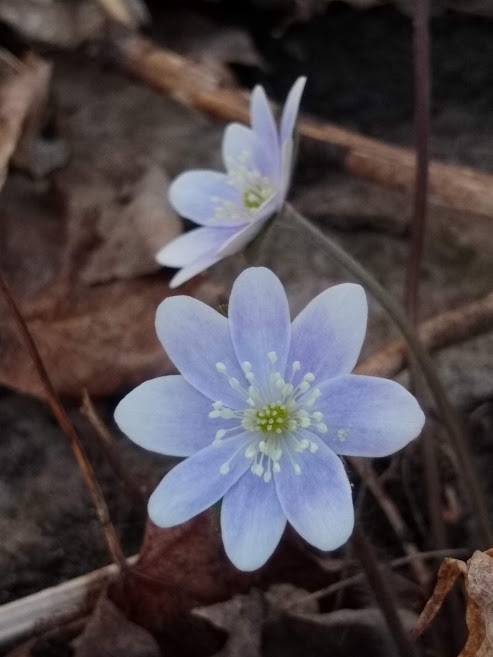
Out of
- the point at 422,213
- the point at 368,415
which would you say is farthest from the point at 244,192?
the point at 368,415

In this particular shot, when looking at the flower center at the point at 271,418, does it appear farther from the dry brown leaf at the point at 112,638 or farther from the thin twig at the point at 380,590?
the dry brown leaf at the point at 112,638

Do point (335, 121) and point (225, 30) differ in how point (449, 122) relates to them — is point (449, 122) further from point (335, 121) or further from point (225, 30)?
point (225, 30)

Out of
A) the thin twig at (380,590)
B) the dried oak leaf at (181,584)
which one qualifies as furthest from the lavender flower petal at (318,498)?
the dried oak leaf at (181,584)

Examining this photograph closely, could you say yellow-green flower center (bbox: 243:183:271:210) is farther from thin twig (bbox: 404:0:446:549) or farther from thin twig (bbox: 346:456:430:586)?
thin twig (bbox: 346:456:430:586)

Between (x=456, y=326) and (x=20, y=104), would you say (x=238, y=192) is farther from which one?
(x=20, y=104)

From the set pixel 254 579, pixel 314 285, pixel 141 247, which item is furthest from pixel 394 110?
pixel 254 579

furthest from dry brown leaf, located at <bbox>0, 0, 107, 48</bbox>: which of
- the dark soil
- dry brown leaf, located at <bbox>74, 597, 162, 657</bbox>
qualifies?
dry brown leaf, located at <bbox>74, 597, 162, 657</bbox>
